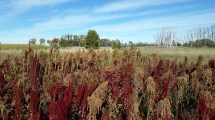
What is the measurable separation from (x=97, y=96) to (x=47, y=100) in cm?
132

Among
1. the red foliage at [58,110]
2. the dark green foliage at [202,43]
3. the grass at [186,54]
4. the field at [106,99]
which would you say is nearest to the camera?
the red foliage at [58,110]

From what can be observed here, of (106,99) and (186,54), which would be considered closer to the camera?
(106,99)

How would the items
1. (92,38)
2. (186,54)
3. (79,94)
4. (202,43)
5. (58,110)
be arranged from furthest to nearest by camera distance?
(202,43) < (92,38) < (186,54) < (79,94) < (58,110)

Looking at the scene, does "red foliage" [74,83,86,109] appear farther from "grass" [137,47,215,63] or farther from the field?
"grass" [137,47,215,63]

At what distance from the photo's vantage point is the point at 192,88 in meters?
4.62

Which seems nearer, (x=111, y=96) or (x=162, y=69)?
(x=111, y=96)

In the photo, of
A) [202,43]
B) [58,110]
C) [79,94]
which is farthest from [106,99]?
[202,43]

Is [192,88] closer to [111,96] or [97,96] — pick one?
[111,96]

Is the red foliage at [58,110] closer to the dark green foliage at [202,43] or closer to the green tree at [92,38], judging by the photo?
the green tree at [92,38]

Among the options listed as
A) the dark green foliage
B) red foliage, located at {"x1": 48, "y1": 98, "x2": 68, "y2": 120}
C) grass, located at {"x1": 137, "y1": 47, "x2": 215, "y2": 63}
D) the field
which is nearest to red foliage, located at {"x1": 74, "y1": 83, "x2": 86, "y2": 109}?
the field

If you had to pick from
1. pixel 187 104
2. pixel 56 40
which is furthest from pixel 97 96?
pixel 56 40

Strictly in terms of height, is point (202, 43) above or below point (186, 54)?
above

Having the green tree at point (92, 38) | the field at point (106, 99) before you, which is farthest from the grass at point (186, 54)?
the field at point (106, 99)

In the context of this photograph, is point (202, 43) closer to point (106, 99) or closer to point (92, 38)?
point (92, 38)
